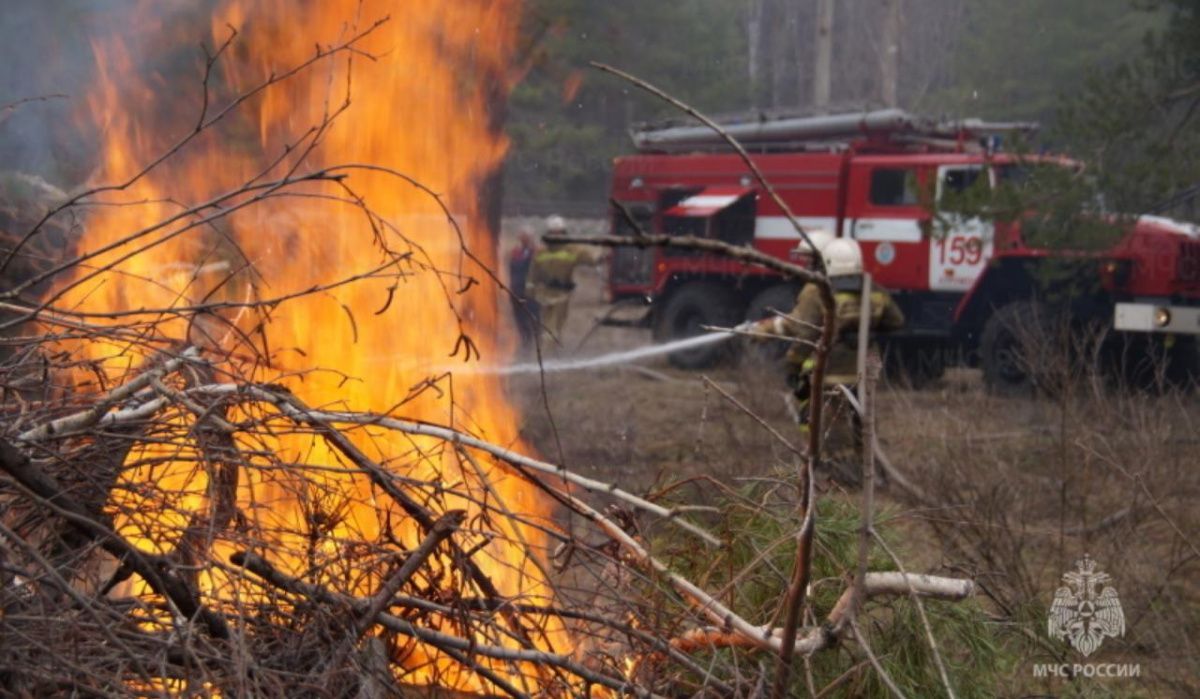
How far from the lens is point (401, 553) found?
3.03 m

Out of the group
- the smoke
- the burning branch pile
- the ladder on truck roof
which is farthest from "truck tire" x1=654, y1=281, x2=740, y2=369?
the burning branch pile

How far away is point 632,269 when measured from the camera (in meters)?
15.2

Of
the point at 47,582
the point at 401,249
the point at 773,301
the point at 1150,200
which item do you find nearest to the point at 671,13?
the point at 773,301

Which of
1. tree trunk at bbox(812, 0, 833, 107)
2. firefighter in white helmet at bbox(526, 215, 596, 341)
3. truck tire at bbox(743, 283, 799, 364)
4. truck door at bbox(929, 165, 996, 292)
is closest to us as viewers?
truck tire at bbox(743, 283, 799, 364)

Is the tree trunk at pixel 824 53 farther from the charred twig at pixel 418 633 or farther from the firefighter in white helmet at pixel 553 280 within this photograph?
the charred twig at pixel 418 633

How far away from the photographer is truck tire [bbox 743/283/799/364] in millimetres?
11414

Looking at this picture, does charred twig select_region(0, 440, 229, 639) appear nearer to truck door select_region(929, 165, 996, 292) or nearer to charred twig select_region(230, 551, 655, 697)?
charred twig select_region(230, 551, 655, 697)

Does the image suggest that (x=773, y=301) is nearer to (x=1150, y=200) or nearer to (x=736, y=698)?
(x=1150, y=200)

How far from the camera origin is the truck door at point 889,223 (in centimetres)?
1302

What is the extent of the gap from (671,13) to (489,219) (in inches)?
344

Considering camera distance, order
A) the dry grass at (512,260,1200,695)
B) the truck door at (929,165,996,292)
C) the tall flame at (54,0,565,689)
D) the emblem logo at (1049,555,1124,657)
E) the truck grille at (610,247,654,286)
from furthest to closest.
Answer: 1. the truck grille at (610,247,654,286)
2. the truck door at (929,165,996,292)
3. the tall flame at (54,0,565,689)
4. the emblem logo at (1049,555,1124,657)
5. the dry grass at (512,260,1200,695)

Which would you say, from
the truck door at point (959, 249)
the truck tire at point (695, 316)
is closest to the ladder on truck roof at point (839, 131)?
the truck door at point (959, 249)

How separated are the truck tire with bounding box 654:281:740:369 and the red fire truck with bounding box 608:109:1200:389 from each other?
2cm

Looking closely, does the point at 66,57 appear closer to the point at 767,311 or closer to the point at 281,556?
the point at 281,556
